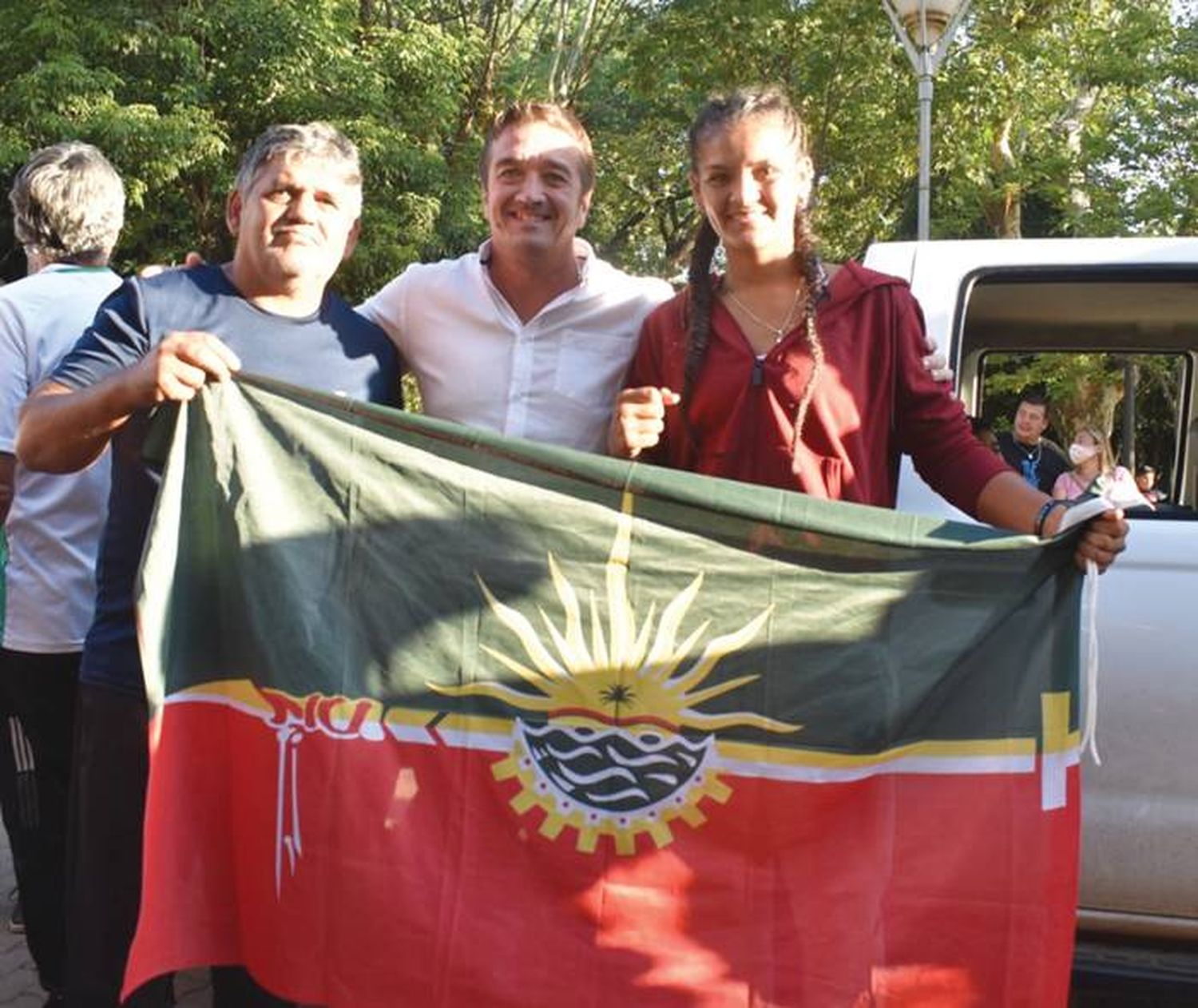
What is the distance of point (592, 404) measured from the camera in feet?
8.98

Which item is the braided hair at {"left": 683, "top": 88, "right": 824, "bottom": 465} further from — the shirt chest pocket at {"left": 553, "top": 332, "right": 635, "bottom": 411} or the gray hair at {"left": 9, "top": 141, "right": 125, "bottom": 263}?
the gray hair at {"left": 9, "top": 141, "right": 125, "bottom": 263}

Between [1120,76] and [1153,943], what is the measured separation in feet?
42.7

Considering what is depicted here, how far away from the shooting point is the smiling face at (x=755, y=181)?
8.11ft

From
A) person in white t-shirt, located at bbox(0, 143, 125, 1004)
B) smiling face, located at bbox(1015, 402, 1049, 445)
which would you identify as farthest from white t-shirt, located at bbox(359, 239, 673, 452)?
smiling face, located at bbox(1015, 402, 1049, 445)

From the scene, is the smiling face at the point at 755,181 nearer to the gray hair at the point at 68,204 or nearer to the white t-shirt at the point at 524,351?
the white t-shirt at the point at 524,351

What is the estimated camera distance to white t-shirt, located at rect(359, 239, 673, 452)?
273 centimetres

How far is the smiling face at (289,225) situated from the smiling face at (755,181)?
2.38 ft

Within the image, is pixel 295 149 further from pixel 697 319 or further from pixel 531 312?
pixel 697 319

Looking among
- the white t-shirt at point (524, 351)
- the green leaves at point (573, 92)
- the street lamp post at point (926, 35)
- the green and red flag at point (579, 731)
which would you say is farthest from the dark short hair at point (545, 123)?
the green leaves at point (573, 92)

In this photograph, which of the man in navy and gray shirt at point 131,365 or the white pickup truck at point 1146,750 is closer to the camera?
the man in navy and gray shirt at point 131,365

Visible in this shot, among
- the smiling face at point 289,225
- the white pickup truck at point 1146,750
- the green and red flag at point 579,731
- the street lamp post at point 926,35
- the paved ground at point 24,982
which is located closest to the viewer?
the green and red flag at point 579,731

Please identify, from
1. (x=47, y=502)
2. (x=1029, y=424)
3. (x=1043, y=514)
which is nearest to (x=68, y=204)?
(x=47, y=502)

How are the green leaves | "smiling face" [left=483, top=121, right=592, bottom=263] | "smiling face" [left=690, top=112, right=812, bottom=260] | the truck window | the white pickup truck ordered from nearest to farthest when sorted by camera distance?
"smiling face" [left=690, top=112, right=812, bottom=260], "smiling face" [left=483, top=121, right=592, bottom=263], the white pickup truck, the truck window, the green leaves

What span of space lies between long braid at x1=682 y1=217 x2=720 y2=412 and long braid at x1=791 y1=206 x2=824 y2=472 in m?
0.18
